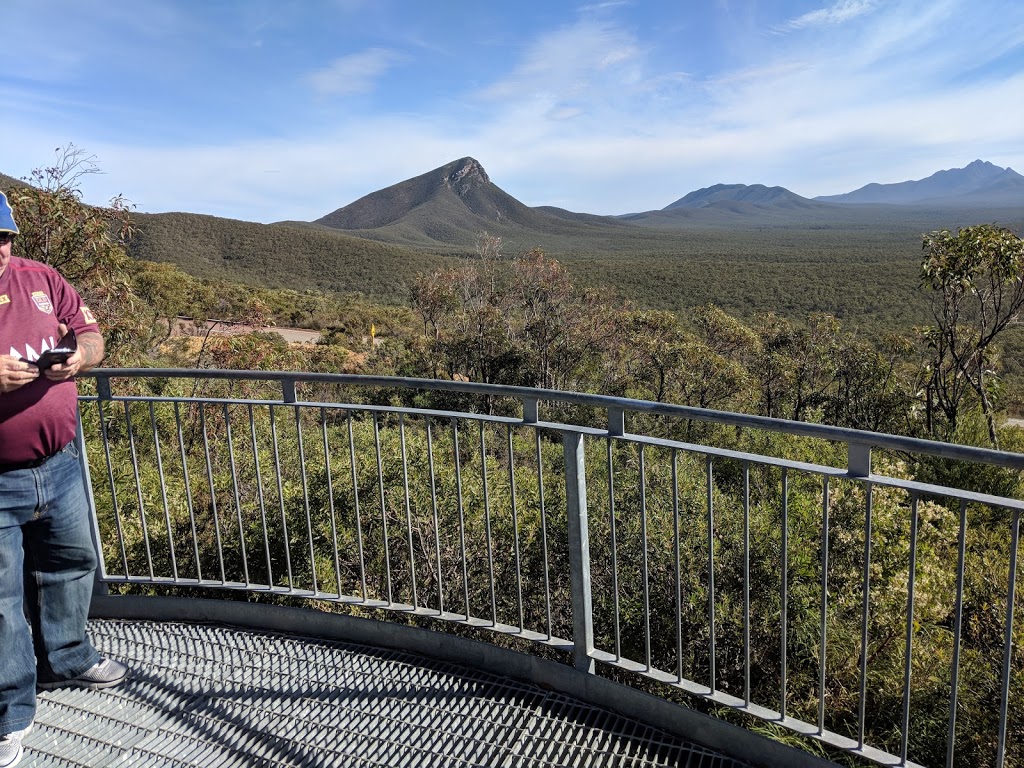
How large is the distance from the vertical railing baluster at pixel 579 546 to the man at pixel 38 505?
71.4 inches

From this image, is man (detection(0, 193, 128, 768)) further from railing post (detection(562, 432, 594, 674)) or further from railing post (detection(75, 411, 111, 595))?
railing post (detection(562, 432, 594, 674))

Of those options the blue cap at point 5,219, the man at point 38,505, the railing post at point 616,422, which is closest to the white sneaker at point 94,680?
the man at point 38,505

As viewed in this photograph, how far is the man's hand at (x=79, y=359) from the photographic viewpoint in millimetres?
2499

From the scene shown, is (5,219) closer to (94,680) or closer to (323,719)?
(94,680)

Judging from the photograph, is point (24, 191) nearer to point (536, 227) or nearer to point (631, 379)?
point (631, 379)

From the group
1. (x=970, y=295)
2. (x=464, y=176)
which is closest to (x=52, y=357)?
(x=970, y=295)

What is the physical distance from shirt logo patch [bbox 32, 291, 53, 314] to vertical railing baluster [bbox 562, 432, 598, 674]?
6.48 feet

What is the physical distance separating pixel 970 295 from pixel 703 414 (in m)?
11.4

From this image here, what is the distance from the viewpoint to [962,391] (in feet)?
40.7

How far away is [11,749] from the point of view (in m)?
2.46

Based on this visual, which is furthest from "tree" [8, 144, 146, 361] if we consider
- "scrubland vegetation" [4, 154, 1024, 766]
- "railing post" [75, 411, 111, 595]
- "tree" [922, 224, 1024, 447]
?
"tree" [922, 224, 1024, 447]

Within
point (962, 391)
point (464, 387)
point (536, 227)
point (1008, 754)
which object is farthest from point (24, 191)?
point (536, 227)

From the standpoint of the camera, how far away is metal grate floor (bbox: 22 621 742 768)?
8.13 ft

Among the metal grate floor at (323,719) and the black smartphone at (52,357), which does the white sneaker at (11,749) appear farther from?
the black smartphone at (52,357)
